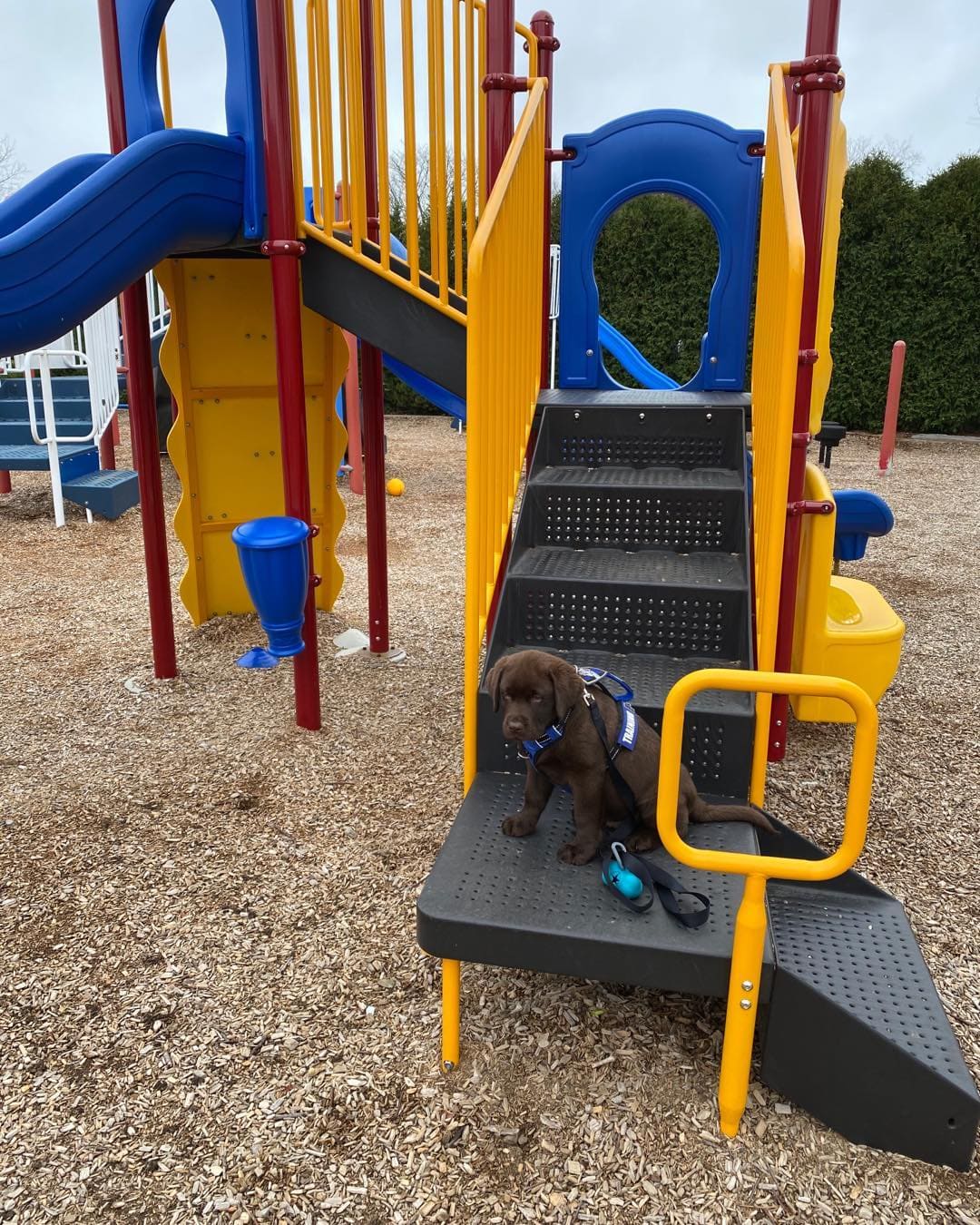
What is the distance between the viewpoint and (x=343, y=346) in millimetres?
5160

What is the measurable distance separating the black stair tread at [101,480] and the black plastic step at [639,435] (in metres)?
5.73

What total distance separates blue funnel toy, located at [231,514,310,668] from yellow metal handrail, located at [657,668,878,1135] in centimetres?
214

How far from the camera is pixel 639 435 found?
396 cm

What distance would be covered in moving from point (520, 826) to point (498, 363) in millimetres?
1409

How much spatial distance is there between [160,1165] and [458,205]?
3.80m

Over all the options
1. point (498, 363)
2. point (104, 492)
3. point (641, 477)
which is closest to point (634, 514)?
point (641, 477)

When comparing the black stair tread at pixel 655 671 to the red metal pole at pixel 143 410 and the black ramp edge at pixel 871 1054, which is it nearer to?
the black ramp edge at pixel 871 1054

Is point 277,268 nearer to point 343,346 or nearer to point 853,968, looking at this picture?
point 343,346

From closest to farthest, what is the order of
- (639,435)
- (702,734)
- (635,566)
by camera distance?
(702,734) < (635,566) < (639,435)

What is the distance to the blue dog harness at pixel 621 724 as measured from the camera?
2205 mm

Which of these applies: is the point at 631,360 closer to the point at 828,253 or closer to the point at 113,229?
the point at 828,253

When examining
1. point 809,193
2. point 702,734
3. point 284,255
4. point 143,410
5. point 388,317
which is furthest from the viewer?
point 143,410

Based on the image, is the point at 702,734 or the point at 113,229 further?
the point at 113,229

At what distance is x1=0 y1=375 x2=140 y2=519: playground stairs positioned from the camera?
330 inches
